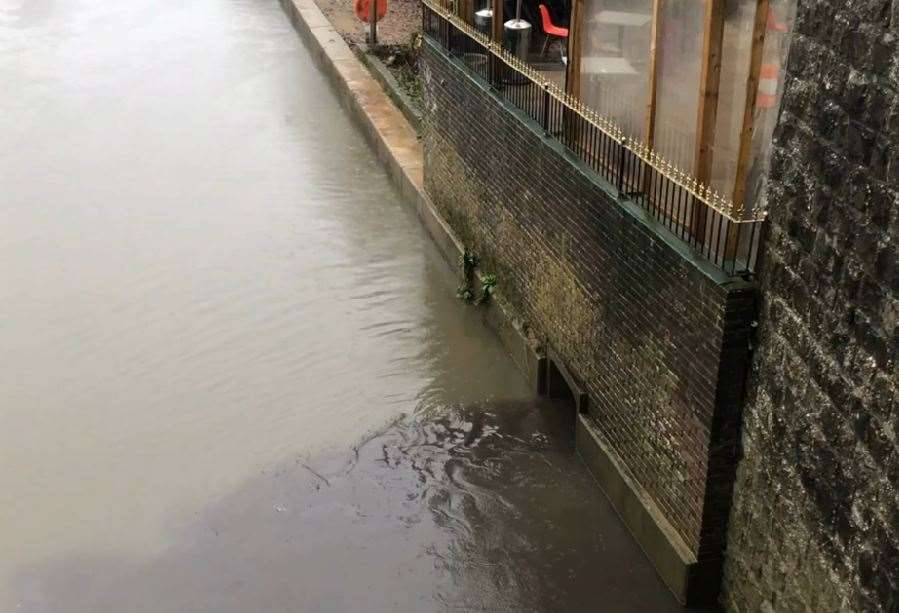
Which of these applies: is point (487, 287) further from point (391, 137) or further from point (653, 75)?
point (391, 137)

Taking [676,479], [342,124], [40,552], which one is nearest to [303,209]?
[342,124]

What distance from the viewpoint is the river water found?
6684 mm

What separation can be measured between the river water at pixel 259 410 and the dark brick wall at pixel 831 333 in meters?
1.37

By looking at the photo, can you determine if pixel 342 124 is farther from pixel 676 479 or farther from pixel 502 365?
pixel 676 479

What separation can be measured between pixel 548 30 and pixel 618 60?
1868 millimetres

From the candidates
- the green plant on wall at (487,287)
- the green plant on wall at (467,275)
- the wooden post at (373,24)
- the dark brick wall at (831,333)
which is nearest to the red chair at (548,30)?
the green plant on wall at (487,287)

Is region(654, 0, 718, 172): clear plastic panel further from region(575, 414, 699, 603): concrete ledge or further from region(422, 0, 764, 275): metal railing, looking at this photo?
region(575, 414, 699, 603): concrete ledge

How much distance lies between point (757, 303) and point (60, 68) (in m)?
15.5

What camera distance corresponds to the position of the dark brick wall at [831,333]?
434 cm

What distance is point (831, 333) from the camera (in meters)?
4.76

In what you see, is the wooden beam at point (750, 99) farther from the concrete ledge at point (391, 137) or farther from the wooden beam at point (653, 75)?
the concrete ledge at point (391, 137)

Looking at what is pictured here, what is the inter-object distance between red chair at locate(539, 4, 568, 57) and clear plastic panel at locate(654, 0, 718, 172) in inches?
89.6

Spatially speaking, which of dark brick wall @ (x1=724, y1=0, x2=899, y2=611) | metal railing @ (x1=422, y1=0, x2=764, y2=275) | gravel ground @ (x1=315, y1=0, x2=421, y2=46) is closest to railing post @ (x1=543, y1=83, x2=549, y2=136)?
metal railing @ (x1=422, y1=0, x2=764, y2=275)

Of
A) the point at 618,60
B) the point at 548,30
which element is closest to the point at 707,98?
the point at 618,60
